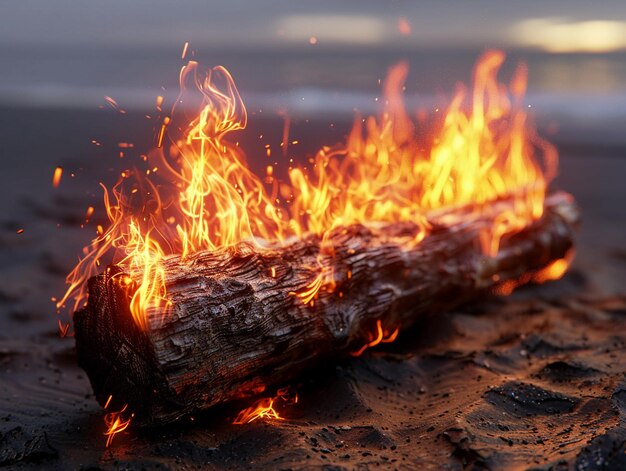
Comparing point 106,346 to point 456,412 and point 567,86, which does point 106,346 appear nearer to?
point 456,412

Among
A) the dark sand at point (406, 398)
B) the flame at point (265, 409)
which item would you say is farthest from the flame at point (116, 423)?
the flame at point (265, 409)

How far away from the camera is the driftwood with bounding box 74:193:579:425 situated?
323 cm

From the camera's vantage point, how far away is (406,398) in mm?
3902

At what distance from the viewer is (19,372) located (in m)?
4.36

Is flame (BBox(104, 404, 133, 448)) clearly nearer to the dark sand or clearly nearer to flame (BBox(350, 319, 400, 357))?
the dark sand

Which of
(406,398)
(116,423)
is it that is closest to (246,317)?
(116,423)

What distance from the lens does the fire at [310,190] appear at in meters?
3.71

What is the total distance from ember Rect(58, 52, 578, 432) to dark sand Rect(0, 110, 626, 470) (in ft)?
0.65

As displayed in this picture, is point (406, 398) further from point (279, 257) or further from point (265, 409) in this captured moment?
point (279, 257)

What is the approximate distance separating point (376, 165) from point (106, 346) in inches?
139

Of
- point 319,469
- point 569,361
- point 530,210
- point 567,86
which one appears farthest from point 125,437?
point 567,86

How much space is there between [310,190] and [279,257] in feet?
3.88

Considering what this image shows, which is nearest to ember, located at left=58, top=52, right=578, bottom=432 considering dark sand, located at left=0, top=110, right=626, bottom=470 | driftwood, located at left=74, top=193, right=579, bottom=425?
driftwood, located at left=74, top=193, right=579, bottom=425

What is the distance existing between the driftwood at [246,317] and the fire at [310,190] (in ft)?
0.29
